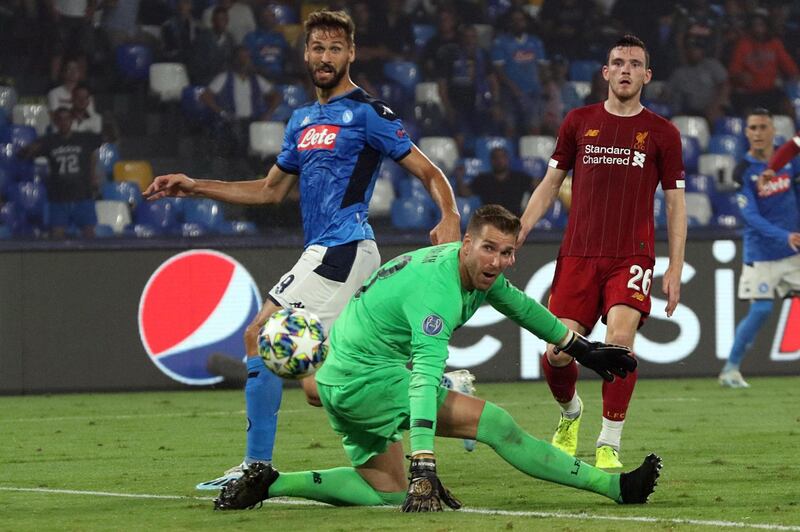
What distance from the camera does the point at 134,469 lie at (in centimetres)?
791

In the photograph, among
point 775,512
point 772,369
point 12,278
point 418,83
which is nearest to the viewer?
point 775,512

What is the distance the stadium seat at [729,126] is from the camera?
51.1 feet

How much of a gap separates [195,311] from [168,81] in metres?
2.61

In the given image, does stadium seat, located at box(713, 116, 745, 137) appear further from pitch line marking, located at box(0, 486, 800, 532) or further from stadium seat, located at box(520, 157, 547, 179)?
pitch line marking, located at box(0, 486, 800, 532)

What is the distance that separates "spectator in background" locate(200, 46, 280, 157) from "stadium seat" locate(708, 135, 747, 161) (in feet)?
14.9

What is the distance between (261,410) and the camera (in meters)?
6.89

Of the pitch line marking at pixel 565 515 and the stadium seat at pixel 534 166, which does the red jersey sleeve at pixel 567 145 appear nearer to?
the pitch line marking at pixel 565 515

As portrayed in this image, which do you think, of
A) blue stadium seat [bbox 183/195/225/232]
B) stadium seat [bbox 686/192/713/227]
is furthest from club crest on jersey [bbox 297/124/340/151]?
stadium seat [bbox 686/192/713/227]

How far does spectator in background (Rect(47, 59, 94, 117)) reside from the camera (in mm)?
13797

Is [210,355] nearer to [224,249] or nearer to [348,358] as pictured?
[224,249]

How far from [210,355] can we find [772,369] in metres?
5.11

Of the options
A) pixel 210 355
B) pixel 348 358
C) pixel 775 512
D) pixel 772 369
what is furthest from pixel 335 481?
pixel 772 369

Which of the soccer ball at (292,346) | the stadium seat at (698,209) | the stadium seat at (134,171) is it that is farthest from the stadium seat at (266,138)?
the soccer ball at (292,346)

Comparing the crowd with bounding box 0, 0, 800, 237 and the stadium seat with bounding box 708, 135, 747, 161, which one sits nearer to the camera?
the crowd with bounding box 0, 0, 800, 237
